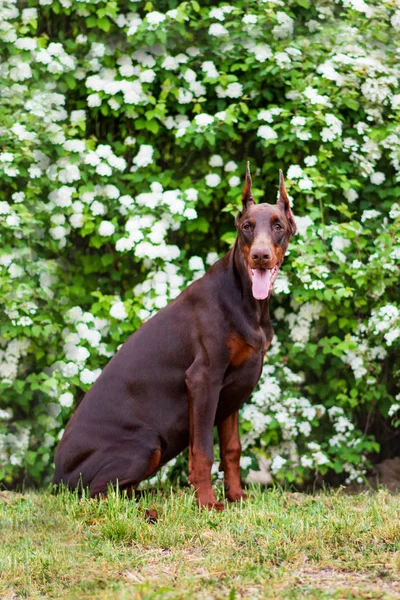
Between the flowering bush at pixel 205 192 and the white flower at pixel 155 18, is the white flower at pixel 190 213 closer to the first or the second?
the flowering bush at pixel 205 192

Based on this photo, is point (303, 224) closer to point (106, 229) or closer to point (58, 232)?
point (106, 229)

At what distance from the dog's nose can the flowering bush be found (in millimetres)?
1492

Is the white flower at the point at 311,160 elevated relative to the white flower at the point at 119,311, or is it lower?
elevated

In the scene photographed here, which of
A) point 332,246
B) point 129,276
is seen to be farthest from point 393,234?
point 129,276

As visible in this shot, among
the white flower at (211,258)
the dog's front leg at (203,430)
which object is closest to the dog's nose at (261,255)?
the dog's front leg at (203,430)

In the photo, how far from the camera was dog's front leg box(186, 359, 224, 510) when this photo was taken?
14.9 feet

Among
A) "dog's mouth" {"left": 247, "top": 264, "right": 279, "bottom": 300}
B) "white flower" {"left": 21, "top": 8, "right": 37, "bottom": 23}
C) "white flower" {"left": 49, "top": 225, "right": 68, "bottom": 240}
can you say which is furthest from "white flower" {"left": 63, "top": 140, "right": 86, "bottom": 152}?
"dog's mouth" {"left": 247, "top": 264, "right": 279, "bottom": 300}

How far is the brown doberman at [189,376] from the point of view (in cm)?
455

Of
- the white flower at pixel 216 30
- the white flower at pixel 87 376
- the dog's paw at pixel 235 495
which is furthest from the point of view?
the white flower at pixel 216 30

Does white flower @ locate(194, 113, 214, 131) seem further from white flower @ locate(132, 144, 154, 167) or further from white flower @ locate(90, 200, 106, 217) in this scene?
white flower @ locate(90, 200, 106, 217)

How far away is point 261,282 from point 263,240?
8.1 inches

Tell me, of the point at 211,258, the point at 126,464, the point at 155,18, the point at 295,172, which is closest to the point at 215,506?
the point at 126,464

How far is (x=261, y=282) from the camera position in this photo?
175 inches

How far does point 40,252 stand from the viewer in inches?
257
